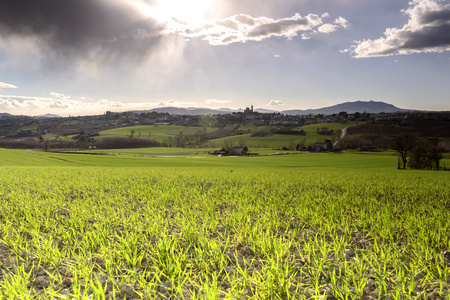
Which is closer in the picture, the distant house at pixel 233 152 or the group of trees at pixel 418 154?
the group of trees at pixel 418 154

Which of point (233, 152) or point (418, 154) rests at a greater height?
point (418, 154)

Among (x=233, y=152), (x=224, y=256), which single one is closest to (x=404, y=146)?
(x=224, y=256)

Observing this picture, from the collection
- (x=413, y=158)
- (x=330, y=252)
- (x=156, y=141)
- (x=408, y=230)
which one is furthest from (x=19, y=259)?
(x=156, y=141)

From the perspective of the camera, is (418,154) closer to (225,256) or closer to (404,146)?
(404,146)

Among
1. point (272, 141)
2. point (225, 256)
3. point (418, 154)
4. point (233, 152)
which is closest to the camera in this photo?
point (225, 256)

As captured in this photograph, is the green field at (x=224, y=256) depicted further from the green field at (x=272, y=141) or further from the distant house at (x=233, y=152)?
the green field at (x=272, y=141)

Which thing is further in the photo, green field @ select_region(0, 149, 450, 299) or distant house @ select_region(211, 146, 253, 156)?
distant house @ select_region(211, 146, 253, 156)

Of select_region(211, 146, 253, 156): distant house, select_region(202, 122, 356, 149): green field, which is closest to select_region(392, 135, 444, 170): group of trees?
select_region(211, 146, 253, 156): distant house

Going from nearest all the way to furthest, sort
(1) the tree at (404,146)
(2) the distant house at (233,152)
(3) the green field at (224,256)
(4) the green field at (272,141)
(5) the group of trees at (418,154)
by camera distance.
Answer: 1. (3) the green field at (224,256)
2. (5) the group of trees at (418,154)
3. (1) the tree at (404,146)
4. (2) the distant house at (233,152)
5. (4) the green field at (272,141)

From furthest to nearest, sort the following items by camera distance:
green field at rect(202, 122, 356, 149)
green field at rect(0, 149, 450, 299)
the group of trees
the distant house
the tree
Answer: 1. green field at rect(202, 122, 356, 149)
2. the distant house
3. the tree
4. the group of trees
5. green field at rect(0, 149, 450, 299)

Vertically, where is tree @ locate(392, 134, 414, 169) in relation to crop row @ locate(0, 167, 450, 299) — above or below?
above

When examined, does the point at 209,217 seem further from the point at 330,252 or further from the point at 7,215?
the point at 7,215

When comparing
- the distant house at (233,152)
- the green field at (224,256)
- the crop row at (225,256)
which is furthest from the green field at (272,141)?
the crop row at (225,256)

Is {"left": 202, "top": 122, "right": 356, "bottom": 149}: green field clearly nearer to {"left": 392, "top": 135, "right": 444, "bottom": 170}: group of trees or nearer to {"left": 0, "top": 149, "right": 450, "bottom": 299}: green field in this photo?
{"left": 392, "top": 135, "right": 444, "bottom": 170}: group of trees
